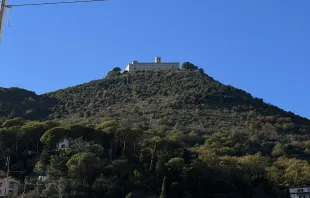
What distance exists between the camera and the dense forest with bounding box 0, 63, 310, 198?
50344mm

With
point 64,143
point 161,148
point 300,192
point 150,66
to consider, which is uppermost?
point 150,66

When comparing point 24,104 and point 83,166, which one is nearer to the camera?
point 83,166

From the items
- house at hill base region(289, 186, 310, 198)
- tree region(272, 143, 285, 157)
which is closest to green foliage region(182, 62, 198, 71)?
tree region(272, 143, 285, 157)

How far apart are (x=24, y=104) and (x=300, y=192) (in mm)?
57300

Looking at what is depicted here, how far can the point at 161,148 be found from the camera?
58.7m

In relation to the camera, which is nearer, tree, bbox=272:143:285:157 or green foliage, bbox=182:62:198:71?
tree, bbox=272:143:285:157

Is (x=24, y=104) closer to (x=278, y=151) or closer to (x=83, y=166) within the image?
(x=278, y=151)

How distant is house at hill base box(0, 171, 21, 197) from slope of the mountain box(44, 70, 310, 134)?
3182 cm

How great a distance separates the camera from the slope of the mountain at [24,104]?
90.0 meters

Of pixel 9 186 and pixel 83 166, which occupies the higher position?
pixel 83 166

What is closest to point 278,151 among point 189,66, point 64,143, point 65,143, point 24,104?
point 65,143

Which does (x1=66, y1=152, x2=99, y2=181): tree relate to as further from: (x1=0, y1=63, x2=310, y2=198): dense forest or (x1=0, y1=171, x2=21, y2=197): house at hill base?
(x1=0, y1=171, x2=21, y2=197): house at hill base

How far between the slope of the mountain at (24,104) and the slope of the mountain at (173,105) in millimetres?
2415

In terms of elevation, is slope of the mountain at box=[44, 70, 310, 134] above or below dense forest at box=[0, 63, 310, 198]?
above
